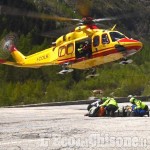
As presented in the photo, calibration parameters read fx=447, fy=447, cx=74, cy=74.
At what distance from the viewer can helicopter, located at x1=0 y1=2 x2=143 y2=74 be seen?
22.9 m

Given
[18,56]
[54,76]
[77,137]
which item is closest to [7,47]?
[18,56]

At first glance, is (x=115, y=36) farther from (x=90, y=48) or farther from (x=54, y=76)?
(x=54, y=76)

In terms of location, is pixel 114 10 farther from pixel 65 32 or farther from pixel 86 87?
pixel 65 32

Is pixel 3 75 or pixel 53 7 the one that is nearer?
pixel 3 75

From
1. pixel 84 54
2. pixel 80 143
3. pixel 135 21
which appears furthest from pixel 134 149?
pixel 135 21

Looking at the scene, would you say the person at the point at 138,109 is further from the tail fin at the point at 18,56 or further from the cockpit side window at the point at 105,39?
the tail fin at the point at 18,56

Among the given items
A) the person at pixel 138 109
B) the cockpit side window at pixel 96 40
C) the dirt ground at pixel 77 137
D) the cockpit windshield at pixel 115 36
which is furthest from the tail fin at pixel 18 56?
the dirt ground at pixel 77 137

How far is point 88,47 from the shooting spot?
23.8 m

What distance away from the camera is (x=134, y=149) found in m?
7.75

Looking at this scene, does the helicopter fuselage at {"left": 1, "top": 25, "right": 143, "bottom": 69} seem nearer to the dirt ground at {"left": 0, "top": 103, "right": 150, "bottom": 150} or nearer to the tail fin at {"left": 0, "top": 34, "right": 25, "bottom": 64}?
the tail fin at {"left": 0, "top": 34, "right": 25, "bottom": 64}

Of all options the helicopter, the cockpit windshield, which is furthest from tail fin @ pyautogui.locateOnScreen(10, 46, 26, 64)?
the cockpit windshield

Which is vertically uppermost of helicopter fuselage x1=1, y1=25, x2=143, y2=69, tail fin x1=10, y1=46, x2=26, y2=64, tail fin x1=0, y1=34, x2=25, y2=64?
tail fin x1=0, y1=34, x2=25, y2=64

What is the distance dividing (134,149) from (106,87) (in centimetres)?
4123

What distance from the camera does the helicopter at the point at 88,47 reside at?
22938 millimetres
